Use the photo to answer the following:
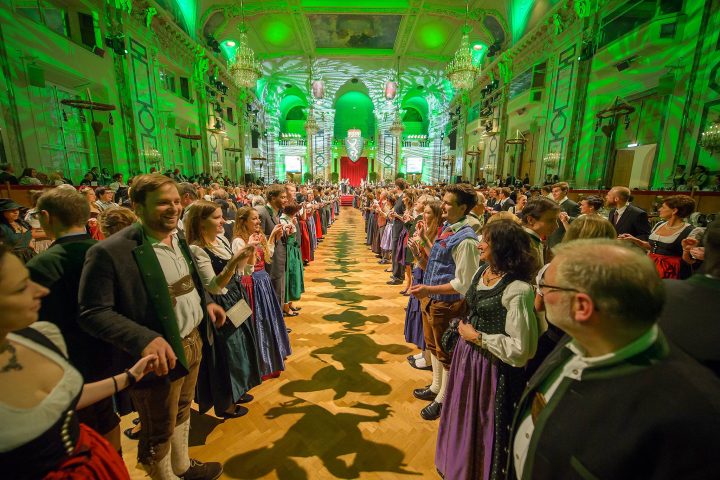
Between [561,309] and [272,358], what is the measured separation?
2518 mm

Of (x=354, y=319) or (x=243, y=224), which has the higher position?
(x=243, y=224)

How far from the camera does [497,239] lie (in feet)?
4.98

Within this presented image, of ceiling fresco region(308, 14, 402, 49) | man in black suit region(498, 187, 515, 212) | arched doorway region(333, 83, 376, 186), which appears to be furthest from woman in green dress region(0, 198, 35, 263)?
arched doorway region(333, 83, 376, 186)

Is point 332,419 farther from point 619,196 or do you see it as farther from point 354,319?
point 619,196

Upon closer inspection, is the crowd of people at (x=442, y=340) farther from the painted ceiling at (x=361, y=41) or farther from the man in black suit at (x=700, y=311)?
the painted ceiling at (x=361, y=41)

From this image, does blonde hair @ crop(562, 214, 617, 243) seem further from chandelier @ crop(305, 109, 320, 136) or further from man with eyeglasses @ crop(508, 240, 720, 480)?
chandelier @ crop(305, 109, 320, 136)

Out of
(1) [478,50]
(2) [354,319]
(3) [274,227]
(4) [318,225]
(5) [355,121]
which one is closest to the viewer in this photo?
(3) [274,227]

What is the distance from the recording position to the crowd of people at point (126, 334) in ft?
2.62

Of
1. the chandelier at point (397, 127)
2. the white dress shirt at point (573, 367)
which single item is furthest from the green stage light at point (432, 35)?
the white dress shirt at point (573, 367)

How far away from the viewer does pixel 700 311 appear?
1.04 m

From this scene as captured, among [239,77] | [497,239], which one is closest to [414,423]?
[497,239]

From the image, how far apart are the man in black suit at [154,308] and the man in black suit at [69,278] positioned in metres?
0.20

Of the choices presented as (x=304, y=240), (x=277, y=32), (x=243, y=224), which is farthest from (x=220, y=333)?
(x=277, y=32)

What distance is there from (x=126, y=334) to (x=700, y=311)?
2201mm
